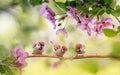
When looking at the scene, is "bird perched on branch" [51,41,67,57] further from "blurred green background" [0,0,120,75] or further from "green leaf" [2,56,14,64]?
"green leaf" [2,56,14,64]

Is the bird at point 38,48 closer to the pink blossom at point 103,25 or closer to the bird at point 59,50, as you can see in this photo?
the bird at point 59,50

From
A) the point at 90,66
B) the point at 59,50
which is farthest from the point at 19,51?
the point at 90,66

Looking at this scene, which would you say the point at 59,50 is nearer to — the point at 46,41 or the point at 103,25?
the point at 46,41

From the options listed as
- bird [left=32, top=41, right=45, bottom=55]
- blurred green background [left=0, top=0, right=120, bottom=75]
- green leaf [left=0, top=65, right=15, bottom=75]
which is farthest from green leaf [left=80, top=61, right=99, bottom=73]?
green leaf [left=0, top=65, right=15, bottom=75]

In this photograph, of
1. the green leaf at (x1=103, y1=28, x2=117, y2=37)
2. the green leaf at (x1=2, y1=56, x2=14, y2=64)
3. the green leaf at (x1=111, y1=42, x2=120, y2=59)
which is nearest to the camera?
the green leaf at (x1=103, y1=28, x2=117, y2=37)

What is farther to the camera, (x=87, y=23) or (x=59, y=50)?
(x=59, y=50)

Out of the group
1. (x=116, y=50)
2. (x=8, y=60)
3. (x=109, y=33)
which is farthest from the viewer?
(x=116, y=50)

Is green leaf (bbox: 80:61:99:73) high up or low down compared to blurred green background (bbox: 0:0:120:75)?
down
